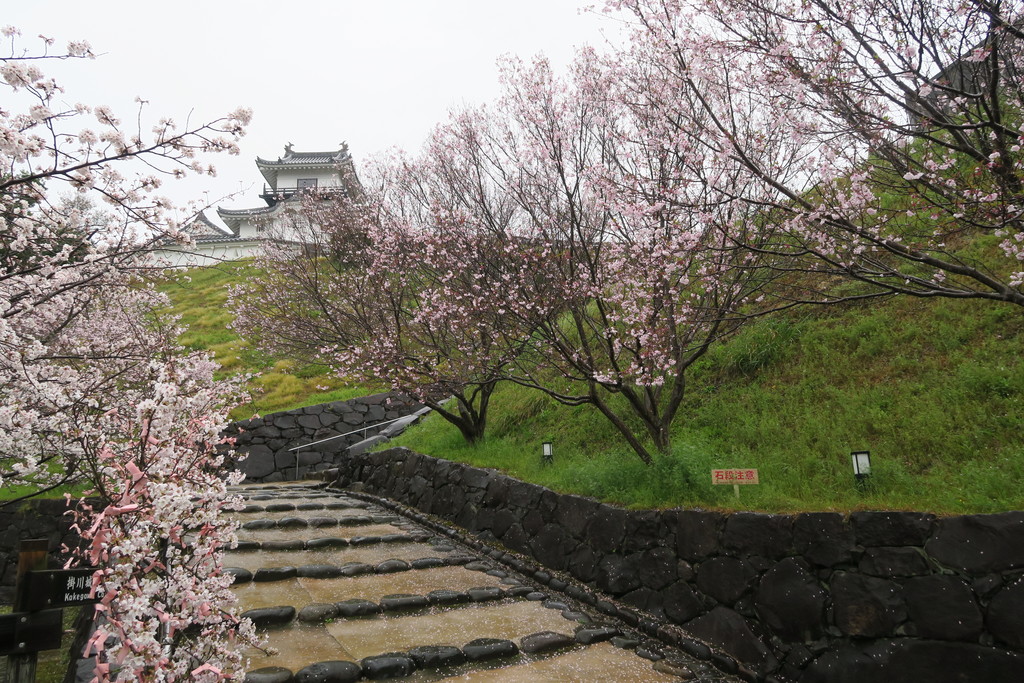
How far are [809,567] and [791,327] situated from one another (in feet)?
12.3

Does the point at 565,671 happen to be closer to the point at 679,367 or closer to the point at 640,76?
the point at 679,367

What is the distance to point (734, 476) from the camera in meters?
4.75

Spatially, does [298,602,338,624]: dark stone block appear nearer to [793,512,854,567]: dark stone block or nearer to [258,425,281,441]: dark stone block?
[793,512,854,567]: dark stone block

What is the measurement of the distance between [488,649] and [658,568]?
1671mm

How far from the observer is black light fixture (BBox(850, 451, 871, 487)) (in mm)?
4324

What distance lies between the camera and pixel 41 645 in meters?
2.85

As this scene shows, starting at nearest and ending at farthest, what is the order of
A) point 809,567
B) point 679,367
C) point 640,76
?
1. point 809,567
2. point 679,367
3. point 640,76

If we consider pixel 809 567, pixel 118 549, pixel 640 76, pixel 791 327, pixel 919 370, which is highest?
pixel 640 76

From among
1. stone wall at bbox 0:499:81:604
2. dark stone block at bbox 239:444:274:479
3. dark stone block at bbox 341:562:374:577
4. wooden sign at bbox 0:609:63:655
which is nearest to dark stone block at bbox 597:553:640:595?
dark stone block at bbox 341:562:374:577

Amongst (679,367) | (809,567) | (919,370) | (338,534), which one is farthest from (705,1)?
(338,534)

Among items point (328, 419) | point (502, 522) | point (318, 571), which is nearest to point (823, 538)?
point (502, 522)

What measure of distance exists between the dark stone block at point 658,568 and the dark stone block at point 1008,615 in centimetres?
212

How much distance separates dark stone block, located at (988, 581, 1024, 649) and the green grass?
521 millimetres

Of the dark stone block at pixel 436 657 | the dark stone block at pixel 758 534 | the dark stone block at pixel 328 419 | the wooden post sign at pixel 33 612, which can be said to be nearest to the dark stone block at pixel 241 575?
the dark stone block at pixel 436 657
